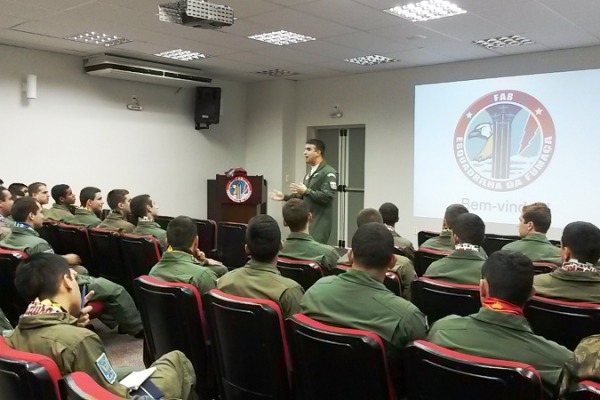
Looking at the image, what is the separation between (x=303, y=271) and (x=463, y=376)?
64.6 inches

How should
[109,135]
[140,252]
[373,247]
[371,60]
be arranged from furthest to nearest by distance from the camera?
[109,135], [371,60], [140,252], [373,247]

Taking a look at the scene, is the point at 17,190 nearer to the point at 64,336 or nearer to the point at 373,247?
the point at 64,336

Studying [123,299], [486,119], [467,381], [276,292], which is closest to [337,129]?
[486,119]

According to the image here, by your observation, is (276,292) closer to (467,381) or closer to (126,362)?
(467,381)

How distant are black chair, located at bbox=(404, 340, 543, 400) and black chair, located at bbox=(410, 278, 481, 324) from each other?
94cm

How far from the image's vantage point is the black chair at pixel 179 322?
2449mm

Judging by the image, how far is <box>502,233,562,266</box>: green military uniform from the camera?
3600mm

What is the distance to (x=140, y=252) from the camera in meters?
4.13

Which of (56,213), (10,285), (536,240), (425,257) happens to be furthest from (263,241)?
(56,213)

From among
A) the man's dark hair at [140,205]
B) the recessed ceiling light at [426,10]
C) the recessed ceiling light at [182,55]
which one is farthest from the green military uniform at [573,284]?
the recessed ceiling light at [182,55]

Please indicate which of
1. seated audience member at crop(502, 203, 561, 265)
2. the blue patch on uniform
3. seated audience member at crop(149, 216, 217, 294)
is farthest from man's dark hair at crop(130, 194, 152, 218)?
the blue patch on uniform

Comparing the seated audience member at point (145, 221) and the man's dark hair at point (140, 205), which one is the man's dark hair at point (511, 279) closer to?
the seated audience member at point (145, 221)

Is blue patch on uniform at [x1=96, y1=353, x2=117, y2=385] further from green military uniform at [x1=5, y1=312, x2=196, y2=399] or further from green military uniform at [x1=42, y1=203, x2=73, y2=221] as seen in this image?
green military uniform at [x1=42, y1=203, x2=73, y2=221]

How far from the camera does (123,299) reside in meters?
3.79
